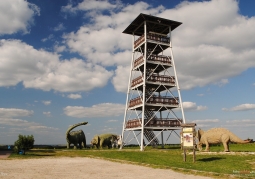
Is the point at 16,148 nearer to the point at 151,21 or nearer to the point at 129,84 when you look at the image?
the point at 129,84

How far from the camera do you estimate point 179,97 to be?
38781 mm

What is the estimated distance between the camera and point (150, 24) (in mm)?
43125

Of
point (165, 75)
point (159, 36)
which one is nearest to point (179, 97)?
point (165, 75)

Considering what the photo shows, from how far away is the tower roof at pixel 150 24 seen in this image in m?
40.9

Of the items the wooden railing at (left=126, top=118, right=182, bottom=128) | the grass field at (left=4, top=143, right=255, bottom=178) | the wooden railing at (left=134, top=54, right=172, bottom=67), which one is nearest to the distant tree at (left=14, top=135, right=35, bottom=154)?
the grass field at (left=4, top=143, right=255, bottom=178)

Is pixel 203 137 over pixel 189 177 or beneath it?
over

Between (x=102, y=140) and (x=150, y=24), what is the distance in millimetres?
21180

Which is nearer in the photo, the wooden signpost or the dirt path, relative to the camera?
the dirt path

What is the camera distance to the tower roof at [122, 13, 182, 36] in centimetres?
4091

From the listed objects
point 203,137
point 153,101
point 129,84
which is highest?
point 129,84

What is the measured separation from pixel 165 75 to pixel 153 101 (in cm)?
496

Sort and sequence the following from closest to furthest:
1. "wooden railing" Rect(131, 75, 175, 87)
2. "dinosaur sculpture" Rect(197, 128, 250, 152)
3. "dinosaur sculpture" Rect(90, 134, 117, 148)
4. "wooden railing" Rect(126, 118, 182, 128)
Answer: "dinosaur sculpture" Rect(197, 128, 250, 152) → "wooden railing" Rect(126, 118, 182, 128) → "wooden railing" Rect(131, 75, 175, 87) → "dinosaur sculpture" Rect(90, 134, 117, 148)

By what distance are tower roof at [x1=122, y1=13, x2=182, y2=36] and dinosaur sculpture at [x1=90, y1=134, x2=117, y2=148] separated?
1875 cm

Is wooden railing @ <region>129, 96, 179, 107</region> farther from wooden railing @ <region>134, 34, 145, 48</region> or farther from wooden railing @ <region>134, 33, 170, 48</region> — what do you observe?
wooden railing @ <region>134, 33, 170, 48</region>
